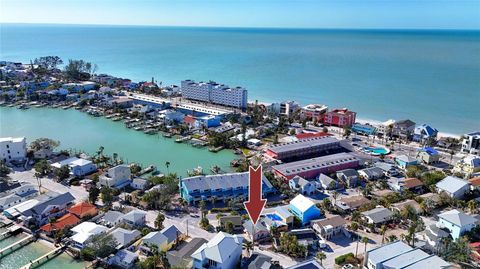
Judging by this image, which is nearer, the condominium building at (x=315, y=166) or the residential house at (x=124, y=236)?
the residential house at (x=124, y=236)

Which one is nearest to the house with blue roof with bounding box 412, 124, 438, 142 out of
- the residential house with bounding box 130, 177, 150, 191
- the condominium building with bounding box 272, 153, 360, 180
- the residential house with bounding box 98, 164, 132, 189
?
the condominium building with bounding box 272, 153, 360, 180

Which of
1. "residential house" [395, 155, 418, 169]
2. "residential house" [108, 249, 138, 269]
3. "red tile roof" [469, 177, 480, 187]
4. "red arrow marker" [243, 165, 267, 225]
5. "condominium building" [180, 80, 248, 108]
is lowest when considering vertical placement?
"residential house" [108, 249, 138, 269]

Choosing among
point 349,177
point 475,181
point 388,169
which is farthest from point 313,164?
point 475,181

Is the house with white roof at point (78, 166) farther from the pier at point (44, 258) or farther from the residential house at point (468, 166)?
the residential house at point (468, 166)

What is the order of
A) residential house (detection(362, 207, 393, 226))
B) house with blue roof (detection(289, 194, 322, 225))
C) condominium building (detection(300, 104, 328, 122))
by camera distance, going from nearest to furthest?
1. residential house (detection(362, 207, 393, 226))
2. house with blue roof (detection(289, 194, 322, 225))
3. condominium building (detection(300, 104, 328, 122))

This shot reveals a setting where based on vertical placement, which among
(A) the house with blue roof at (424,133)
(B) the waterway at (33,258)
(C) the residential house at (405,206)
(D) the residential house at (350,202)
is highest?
(A) the house with blue roof at (424,133)

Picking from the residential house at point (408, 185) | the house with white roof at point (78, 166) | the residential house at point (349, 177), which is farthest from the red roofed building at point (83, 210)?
the residential house at point (408, 185)

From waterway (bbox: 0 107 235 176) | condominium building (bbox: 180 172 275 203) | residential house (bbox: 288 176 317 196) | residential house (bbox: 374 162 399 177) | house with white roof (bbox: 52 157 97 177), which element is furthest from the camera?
waterway (bbox: 0 107 235 176)

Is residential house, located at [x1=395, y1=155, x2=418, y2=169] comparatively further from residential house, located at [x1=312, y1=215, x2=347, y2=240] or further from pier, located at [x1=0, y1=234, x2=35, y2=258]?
pier, located at [x1=0, y1=234, x2=35, y2=258]
